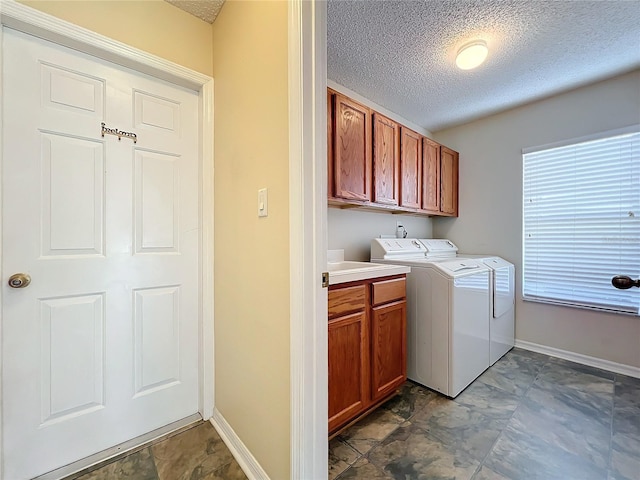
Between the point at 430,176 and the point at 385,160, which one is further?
the point at 430,176

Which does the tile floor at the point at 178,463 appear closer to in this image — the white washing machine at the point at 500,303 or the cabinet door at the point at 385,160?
the cabinet door at the point at 385,160

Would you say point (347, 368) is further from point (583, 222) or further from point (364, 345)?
point (583, 222)

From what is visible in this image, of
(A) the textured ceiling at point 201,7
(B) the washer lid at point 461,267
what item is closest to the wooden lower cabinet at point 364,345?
(B) the washer lid at point 461,267

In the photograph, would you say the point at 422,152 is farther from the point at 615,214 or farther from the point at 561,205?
the point at 615,214

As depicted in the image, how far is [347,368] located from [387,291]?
0.55m

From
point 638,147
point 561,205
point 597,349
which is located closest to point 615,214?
point 561,205

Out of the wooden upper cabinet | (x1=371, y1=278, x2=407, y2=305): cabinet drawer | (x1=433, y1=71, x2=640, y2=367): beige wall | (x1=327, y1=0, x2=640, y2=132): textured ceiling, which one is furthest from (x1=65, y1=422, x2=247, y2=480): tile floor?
(x1=433, y1=71, x2=640, y2=367): beige wall

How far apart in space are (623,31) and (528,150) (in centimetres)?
107

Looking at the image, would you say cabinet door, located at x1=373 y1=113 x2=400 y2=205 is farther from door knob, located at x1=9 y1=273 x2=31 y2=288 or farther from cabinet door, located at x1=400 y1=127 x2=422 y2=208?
door knob, located at x1=9 y1=273 x2=31 y2=288

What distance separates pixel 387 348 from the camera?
5.75 feet

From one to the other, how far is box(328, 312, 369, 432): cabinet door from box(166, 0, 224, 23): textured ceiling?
1.86 meters

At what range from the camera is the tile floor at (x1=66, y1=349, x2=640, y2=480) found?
1.25 meters

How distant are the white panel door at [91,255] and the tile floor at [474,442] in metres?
0.26

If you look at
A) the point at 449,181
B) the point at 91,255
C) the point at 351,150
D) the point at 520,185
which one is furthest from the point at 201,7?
the point at 520,185
